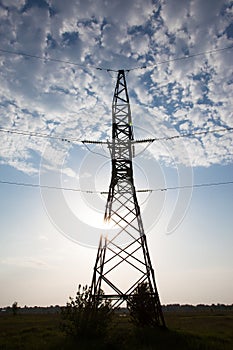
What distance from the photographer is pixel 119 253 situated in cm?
2038

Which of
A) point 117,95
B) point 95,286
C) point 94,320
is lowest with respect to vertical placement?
point 94,320

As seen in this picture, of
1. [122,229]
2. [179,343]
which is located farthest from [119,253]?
[179,343]

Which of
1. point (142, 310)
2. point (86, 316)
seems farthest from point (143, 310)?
point (86, 316)

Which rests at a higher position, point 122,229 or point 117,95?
point 117,95

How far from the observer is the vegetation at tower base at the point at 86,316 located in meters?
19.3

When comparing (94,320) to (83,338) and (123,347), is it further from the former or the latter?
(123,347)

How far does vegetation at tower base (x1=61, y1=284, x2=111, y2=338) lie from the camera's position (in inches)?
759

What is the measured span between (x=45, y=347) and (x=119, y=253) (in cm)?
672

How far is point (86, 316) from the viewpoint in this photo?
19.6 metres

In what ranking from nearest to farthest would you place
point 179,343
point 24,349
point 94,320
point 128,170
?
point 24,349 → point 179,343 → point 94,320 → point 128,170

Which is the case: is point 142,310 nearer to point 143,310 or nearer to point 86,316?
point 143,310

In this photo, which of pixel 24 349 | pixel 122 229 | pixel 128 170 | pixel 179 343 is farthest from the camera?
pixel 128 170

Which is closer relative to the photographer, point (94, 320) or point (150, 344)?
point (150, 344)

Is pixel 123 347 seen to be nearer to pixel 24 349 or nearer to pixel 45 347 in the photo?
pixel 45 347
